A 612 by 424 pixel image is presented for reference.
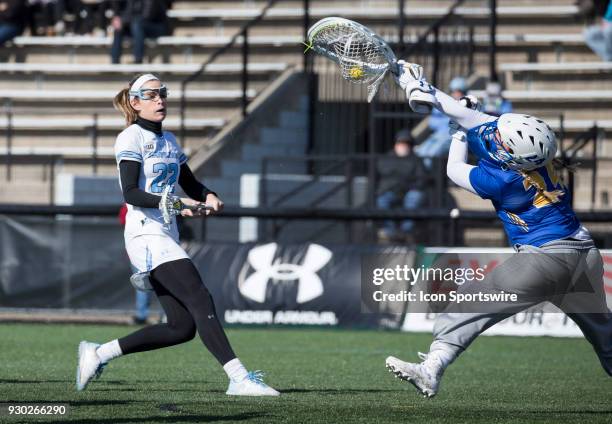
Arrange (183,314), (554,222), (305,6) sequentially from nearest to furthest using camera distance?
(554,222), (183,314), (305,6)

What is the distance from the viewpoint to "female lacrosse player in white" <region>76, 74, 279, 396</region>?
8.34 metres

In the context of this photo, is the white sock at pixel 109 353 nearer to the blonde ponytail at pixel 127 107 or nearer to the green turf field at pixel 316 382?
the green turf field at pixel 316 382

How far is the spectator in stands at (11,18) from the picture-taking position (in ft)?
74.0

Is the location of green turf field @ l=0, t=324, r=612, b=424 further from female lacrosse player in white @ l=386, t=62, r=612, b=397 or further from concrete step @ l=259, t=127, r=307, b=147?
concrete step @ l=259, t=127, r=307, b=147

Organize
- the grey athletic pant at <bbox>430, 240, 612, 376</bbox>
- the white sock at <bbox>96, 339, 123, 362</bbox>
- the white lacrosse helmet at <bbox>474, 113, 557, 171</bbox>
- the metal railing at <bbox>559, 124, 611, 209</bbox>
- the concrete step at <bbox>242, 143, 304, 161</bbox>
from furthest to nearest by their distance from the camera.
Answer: the concrete step at <bbox>242, 143, 304, 161</bbox> < the metal railing at <bbox>559, 124, 611, 209</bbox> < the white sock at <bbox>96, 339, 123, 362</bbox> < the grey athletic pant at <bbox>430, 240, 612, 376</bbox> < the white lacrosse helmet at <bbox>474, 113, 557, 171</bbox>

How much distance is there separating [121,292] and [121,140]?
317 inches

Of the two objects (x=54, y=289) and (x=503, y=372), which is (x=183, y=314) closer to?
(x=503, y=372)

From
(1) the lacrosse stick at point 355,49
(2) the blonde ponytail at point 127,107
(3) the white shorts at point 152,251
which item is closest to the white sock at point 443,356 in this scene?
(1) the lacrosse stick at point 355,49

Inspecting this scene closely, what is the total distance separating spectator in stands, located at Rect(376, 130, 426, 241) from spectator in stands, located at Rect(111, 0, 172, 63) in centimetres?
609

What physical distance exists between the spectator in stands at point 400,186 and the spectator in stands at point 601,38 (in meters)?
4.10

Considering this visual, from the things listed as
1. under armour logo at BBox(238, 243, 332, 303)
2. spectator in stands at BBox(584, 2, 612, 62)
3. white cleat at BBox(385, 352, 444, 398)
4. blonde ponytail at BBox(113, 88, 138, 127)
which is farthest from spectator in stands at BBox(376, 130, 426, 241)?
white cleat at BBox(385, 352, 444, 398)

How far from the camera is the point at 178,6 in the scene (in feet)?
77.4

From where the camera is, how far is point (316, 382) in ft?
31.8

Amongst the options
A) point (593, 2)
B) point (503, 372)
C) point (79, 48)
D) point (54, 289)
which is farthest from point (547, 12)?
point (503, 372)
